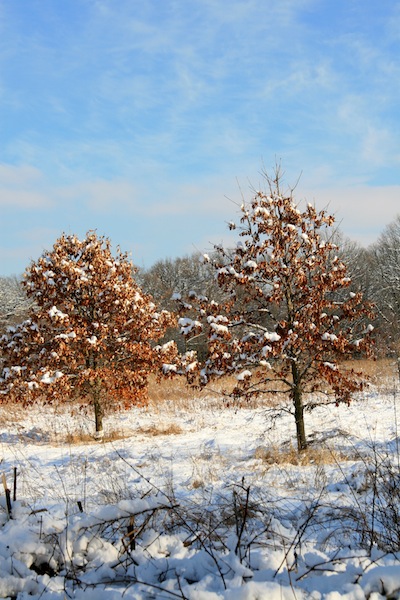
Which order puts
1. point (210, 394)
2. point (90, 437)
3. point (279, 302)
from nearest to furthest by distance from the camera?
point (279, 302)
point (90, 437)
point (210, 394)

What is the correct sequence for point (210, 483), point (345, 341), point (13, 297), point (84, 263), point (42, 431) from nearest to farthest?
point (210, 483)
point (345, 341)
point (84, 263)
point (42, 431)
point (13, 297)

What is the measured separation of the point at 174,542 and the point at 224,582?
24.0 inches

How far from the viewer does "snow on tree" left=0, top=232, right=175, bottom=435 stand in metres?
11.9

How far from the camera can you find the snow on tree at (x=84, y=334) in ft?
39.0

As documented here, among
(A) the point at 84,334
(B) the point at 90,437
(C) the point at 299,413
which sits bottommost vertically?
(B) the point at 90,437

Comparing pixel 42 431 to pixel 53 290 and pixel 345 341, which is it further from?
pixel 345 341

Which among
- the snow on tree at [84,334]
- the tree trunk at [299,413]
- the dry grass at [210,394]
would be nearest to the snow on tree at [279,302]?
the tree trunk at [299,413]

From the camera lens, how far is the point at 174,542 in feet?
8.04

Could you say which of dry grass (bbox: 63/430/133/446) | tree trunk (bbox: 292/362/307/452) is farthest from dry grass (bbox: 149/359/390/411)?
tree trunk (bbox: 292/362/307/452)

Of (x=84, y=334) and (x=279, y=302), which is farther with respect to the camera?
(x=84, y=334)

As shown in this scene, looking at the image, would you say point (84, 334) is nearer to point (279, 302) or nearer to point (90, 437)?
point (90, 437)

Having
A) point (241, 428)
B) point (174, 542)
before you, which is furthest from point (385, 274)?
point (174, 542)

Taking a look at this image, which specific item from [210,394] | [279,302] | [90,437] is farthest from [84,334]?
[210,394]

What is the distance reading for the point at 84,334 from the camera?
11.9m
